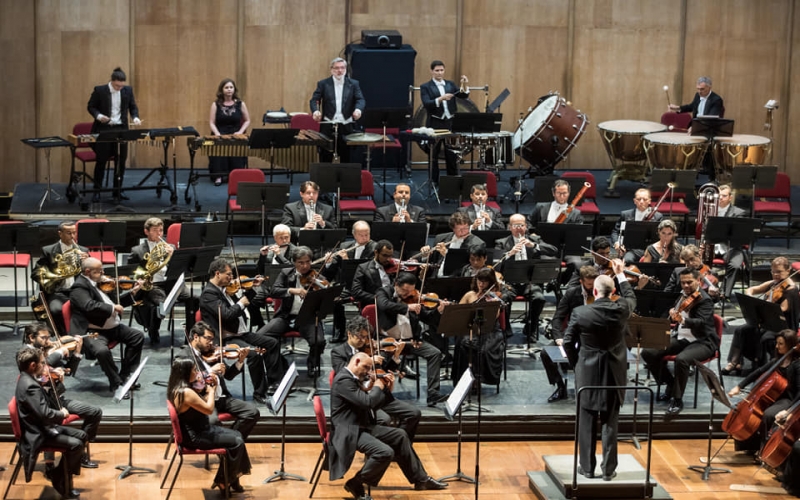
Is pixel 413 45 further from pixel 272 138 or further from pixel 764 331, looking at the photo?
pixel 764 331

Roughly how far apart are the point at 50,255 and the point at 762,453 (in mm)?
5477

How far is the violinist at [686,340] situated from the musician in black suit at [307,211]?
3.18m

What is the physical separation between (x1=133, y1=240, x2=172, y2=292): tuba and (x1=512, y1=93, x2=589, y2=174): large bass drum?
15.5ft

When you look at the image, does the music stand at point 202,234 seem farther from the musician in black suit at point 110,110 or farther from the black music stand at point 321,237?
the musician in black suit at point 110,110

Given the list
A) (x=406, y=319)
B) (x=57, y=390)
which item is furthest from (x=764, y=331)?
(x=57, y=390)

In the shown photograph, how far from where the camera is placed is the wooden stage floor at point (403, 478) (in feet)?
24.8

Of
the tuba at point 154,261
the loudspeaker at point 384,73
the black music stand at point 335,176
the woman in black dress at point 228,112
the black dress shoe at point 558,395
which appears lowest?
the black dress shoe at point 558,395

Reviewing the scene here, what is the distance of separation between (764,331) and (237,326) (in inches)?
159

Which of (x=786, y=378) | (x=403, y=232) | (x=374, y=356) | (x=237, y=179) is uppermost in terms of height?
(x=237, y=179)

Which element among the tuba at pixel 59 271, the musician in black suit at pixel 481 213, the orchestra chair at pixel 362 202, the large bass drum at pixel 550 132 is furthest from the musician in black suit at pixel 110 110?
the large bass drum at pixel 550 132

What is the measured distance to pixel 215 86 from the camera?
47.1ft

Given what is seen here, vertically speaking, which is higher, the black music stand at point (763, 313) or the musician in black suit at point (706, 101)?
the musician in black suit at point (706, 101)

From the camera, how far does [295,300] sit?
8992 mm

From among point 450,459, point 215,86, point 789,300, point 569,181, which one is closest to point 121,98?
point 215,86
